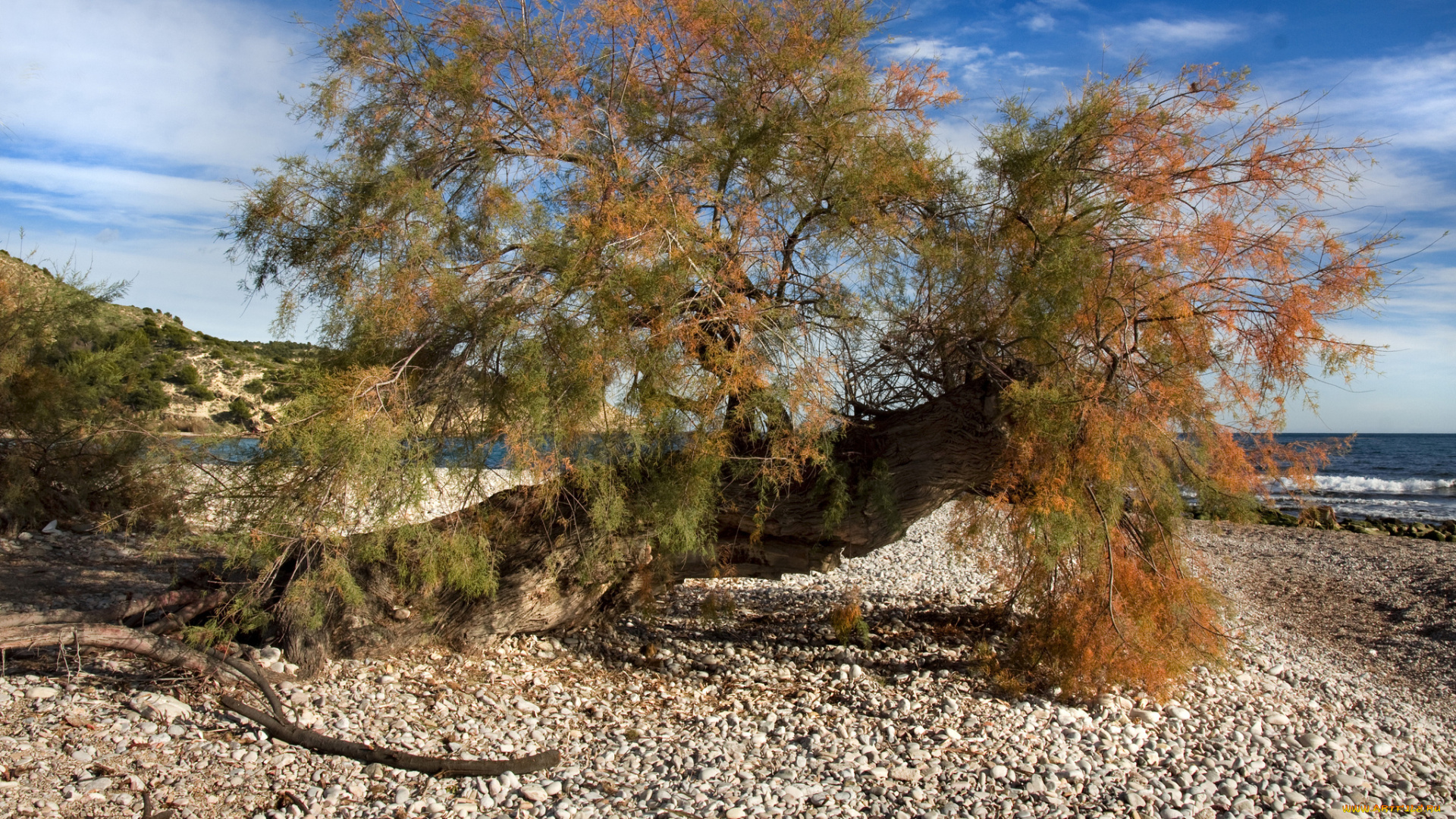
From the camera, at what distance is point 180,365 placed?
1217 centimetres

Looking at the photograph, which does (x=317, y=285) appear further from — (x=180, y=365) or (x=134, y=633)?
(x=180, y=365)

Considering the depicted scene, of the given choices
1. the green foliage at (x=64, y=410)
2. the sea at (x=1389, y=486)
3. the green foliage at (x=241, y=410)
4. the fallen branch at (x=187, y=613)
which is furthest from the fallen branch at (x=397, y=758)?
the sea at (x=1389, y=486)

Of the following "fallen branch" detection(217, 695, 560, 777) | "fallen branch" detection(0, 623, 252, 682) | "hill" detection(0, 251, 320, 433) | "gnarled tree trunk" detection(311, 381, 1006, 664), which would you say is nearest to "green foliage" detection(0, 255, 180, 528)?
"hill" detection(0, 251, 320, 433)

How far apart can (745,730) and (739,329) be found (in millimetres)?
2329

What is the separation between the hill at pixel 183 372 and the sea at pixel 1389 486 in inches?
475

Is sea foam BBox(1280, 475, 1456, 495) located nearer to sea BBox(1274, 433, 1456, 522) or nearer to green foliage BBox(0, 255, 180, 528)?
sea BBox(1274, 433, 1456, 522)

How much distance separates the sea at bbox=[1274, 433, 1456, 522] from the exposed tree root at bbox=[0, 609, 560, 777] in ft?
37.0

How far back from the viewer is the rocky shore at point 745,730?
3.51 m

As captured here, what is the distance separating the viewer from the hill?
4707 mm

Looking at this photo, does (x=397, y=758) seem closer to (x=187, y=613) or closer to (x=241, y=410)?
(x=187, y=613)

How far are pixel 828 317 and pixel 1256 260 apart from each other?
→ 2.57 metres

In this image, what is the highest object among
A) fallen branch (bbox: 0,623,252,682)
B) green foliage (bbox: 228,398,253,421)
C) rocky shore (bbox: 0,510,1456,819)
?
green foliage (bbox: 228,398,253,421)

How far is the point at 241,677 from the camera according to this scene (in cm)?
445

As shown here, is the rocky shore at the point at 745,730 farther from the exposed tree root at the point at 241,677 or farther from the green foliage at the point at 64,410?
the green foliage at the point at 64,410
